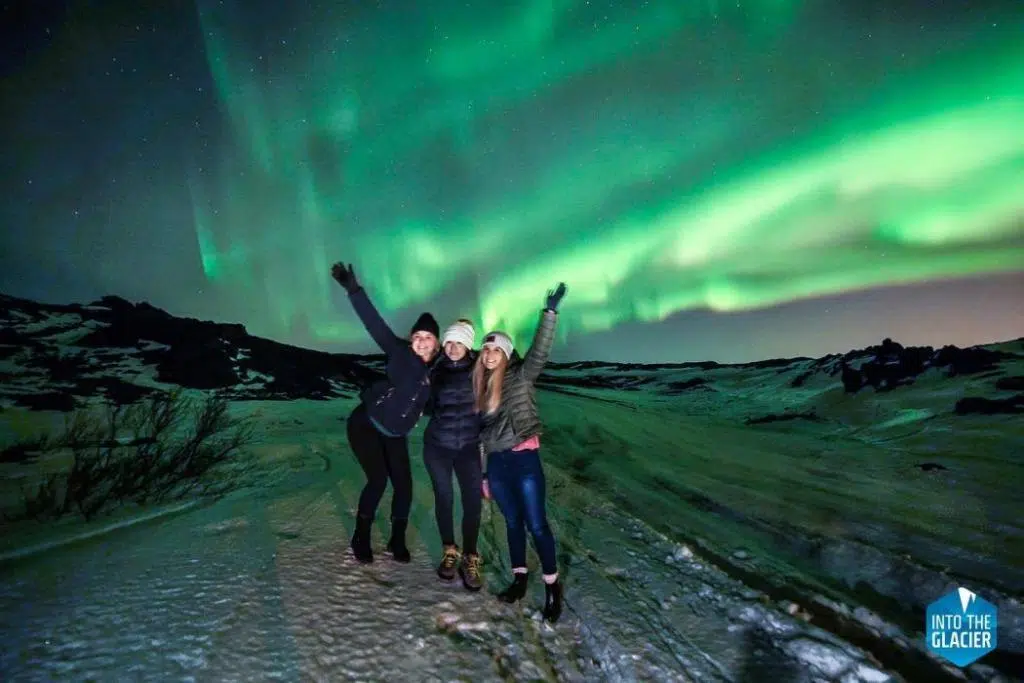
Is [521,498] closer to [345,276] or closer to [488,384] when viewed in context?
[488,384]

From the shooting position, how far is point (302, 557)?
3.86 m

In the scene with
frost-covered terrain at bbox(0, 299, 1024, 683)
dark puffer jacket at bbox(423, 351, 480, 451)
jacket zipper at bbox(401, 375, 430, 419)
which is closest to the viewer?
frost-covered terrain at bbox(0, 299, 1024, 683)

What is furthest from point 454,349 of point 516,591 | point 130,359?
point 130,359

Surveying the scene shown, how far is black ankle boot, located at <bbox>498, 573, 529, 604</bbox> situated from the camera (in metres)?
3.48

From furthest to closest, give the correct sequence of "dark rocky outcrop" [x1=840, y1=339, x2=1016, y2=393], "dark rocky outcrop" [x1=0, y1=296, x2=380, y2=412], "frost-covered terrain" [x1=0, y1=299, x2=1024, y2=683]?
"dark rocky outcrop" [x1=0, y1=296, x2=380, y2=412] < "dark rocky outcrop" [x1=840, y1=339, x2=1016, y2=393] < "frost-covered terrain" [x1=0, y1=299, x2=1024, y2=683]

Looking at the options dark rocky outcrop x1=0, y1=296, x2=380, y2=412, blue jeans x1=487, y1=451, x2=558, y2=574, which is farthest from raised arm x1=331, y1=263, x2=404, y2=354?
dark rocky outcrop x1=0, y1=296, x2=380, y2=412

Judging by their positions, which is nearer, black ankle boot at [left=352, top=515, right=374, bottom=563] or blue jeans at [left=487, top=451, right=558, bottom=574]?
blue jeans at [left=487, top=451, right=558, bottom=574]

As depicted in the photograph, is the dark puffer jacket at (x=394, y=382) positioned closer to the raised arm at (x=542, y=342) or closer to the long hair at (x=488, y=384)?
the long hair at (x=488, y=384)

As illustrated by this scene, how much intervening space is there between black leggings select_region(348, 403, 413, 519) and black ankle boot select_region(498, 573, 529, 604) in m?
1.04

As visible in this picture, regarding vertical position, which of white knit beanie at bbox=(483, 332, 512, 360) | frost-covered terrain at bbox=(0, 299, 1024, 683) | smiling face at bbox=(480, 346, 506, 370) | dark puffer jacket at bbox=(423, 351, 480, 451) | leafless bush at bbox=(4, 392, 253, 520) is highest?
white knit beanie at bbox=(483, 332, 512, 360)

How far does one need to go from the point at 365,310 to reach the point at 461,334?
0.76 meters

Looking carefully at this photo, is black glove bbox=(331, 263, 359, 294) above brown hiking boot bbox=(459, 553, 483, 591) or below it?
above

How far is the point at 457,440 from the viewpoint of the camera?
3.63 metres

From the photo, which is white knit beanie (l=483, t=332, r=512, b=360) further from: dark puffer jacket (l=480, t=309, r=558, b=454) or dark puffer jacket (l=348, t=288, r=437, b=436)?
dark puffer jacket (l=348, t=288, r=437, b=436)
